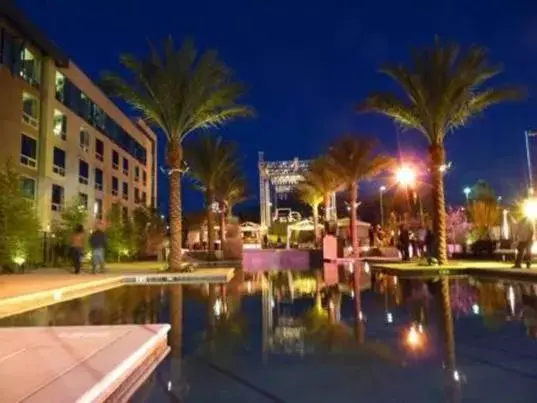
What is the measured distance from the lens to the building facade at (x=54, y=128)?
32.4 meters

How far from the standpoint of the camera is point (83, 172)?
44.7 meters

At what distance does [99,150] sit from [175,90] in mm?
27793

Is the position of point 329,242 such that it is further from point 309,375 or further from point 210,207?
point 309,375

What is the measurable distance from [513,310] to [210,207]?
1258 inches

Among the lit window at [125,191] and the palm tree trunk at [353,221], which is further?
the lit window at [125,191]

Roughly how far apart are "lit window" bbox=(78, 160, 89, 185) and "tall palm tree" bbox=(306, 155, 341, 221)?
18.1 m

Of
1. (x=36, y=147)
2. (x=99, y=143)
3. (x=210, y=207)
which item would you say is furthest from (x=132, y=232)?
(x=99, y=143)

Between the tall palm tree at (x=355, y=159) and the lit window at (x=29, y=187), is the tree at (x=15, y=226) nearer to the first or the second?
the lit window at (x=29, y=187)

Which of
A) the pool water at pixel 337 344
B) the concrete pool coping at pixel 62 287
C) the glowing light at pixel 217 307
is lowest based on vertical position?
the pool water at pixel 337 344

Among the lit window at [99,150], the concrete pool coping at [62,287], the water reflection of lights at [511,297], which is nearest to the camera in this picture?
the water reflection of lights at [511,297]

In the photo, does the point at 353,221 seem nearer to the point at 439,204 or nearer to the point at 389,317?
the point at 439,204

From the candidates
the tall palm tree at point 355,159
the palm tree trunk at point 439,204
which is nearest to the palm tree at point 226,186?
the tall palm tree at point 355,159

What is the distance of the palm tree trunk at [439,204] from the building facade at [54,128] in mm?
18681

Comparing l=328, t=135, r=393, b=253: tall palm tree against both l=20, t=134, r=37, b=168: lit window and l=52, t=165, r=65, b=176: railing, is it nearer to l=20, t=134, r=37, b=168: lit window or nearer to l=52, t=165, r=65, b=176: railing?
l=52, t=165, r=65, b=176: railing
